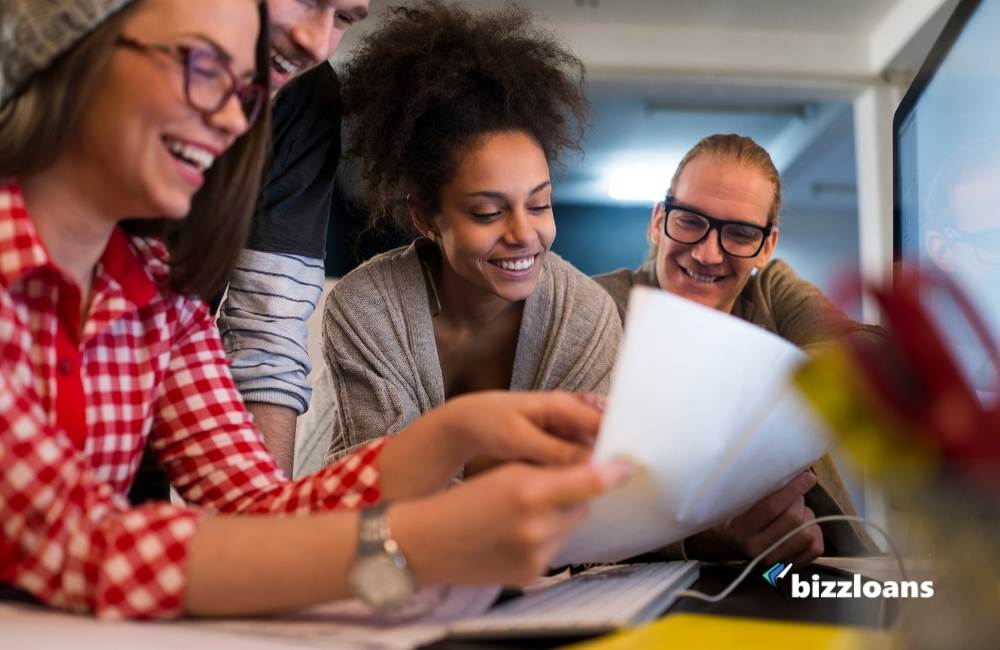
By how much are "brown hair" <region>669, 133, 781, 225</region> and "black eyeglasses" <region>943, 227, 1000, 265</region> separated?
2.24 ft

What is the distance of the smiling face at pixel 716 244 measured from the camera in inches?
75.0

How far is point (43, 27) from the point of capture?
Result: 2.32 feet

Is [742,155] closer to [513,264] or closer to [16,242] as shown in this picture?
[513,264]

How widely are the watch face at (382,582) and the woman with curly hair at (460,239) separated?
0.88 metres

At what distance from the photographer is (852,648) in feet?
1.76

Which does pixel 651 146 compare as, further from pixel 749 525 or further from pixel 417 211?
pixel 749 525

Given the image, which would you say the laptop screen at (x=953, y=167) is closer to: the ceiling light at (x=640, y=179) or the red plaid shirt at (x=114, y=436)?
the red plaid shirt at (x=114, y=436)

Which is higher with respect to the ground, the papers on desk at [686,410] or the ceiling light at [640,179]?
the ceiling light at [640,179]

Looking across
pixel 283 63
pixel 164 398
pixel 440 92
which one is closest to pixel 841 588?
pixel 164 398

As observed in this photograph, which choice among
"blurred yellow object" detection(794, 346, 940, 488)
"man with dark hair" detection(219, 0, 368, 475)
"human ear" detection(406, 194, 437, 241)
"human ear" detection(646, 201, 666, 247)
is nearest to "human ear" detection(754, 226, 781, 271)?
"human ear" detection(646, 201, 666, 247)

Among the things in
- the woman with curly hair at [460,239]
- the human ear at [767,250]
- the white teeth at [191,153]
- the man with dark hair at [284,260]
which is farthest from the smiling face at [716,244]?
the white teeth at [191,153]

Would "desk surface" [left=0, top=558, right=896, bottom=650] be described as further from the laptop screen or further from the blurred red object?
the laptop screen

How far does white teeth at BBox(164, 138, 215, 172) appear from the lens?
72cm

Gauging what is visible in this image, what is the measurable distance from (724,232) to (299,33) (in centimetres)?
98
